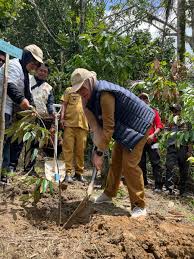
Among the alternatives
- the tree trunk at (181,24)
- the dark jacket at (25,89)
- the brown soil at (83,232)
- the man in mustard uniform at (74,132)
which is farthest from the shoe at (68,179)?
the tree trunk at (181,24)

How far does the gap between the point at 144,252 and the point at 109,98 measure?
1.55 meters

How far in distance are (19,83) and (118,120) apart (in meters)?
1.33

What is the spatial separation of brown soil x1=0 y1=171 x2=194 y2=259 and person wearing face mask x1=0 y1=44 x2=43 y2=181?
736mm

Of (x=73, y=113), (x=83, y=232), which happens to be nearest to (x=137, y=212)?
(x=83, y=232)

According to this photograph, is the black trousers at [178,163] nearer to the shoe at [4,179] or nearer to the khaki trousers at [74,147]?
the khaki trousers at [74,147]

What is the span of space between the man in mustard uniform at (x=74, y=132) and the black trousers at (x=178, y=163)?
151 centimetres

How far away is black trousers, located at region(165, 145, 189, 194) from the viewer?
658cm

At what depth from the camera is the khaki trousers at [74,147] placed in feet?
19.2

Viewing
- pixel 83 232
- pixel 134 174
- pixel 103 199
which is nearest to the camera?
pixel 83 232

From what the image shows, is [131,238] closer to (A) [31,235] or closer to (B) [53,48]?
(A) [31,235]

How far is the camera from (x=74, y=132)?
6.04 m

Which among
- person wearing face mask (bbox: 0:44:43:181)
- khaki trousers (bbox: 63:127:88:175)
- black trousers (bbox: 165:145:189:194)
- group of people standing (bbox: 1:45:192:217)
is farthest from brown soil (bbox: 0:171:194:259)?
black trousers (bbox: 165:145:189:194)

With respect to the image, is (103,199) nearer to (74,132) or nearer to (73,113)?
(74,132)

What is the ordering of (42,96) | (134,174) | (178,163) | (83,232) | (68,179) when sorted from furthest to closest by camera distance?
(178,163)
(68,179)
(42,96)
(134,174)
(83,232)
